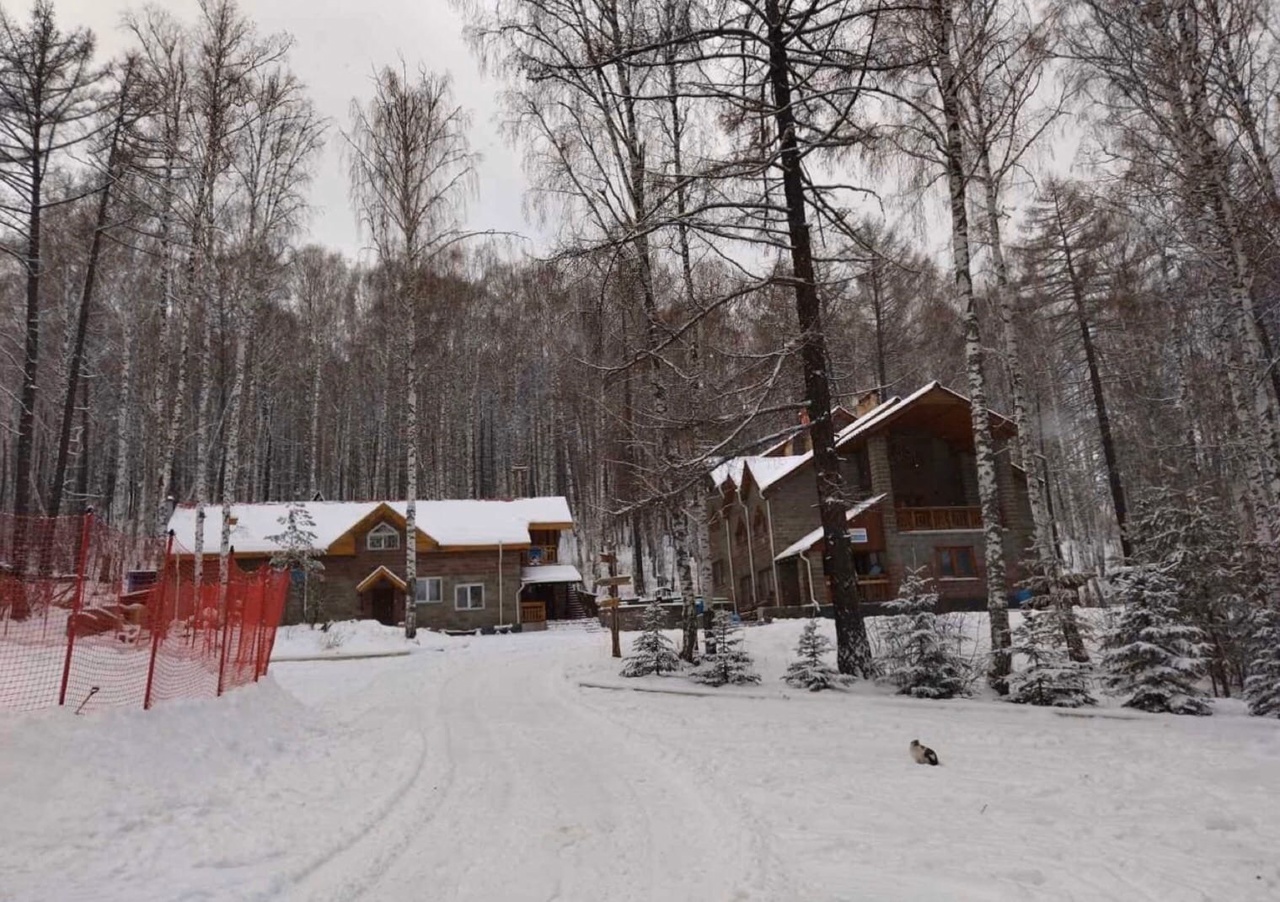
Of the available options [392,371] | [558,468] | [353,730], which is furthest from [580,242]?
[558,468]

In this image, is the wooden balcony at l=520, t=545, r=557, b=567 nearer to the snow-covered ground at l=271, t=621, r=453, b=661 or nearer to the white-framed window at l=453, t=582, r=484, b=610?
the white-framed window at l=453, t=582, r=484, b=610

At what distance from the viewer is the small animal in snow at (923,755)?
19.2 ft

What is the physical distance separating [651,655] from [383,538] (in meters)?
Result: 21.4

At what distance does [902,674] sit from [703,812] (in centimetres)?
539

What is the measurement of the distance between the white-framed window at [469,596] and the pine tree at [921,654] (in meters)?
23.5

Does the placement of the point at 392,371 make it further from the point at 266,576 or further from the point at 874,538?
the point at 266,576

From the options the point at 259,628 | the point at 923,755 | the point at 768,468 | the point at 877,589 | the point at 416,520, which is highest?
the point at 768,468

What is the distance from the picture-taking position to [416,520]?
101 ft

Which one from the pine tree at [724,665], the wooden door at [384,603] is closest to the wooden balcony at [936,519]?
the pine tree at [724,665]

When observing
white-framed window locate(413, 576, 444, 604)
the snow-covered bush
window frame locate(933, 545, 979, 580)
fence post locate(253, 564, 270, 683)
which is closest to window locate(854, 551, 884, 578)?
window frame locate(933, 545, 979, 580)

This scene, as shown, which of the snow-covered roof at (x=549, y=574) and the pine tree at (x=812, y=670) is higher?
the snow-covered roof at (x=549, y=574)

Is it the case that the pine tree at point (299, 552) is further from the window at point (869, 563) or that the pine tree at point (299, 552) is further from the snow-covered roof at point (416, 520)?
the window at point (869, 563)

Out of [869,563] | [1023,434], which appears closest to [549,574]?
[869,563]

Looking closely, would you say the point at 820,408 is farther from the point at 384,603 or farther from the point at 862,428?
the point at 384,603
